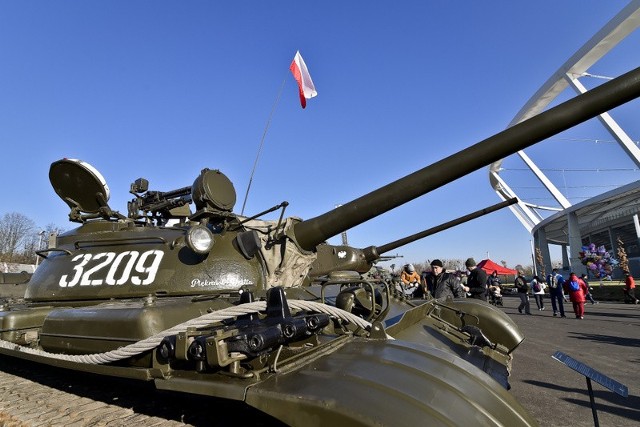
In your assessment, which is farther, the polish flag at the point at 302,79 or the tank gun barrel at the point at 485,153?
the polish flag at the point at 302,79

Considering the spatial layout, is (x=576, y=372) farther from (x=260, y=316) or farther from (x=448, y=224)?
(x=260, y=316)

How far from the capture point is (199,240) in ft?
13.8

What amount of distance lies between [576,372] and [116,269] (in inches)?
293

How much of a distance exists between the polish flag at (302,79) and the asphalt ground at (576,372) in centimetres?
724

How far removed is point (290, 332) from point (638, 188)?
129 feet

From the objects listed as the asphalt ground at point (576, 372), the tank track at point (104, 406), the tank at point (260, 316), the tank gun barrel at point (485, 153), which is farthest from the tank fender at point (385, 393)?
the asphalt ground at point (576, 372)

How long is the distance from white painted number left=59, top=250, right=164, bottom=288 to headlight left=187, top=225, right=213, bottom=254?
0.59 m

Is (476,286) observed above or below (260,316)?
above

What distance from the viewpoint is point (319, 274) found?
8.65m

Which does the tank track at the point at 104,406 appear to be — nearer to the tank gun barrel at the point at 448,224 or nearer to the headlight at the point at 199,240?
the headlight at the point at 199,240

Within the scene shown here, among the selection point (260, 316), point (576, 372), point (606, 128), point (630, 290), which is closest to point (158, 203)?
point (260, 316)

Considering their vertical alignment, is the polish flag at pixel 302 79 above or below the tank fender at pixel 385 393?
above

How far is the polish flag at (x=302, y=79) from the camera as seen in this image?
9.62 m

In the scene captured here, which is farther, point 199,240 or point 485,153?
point 199,240
